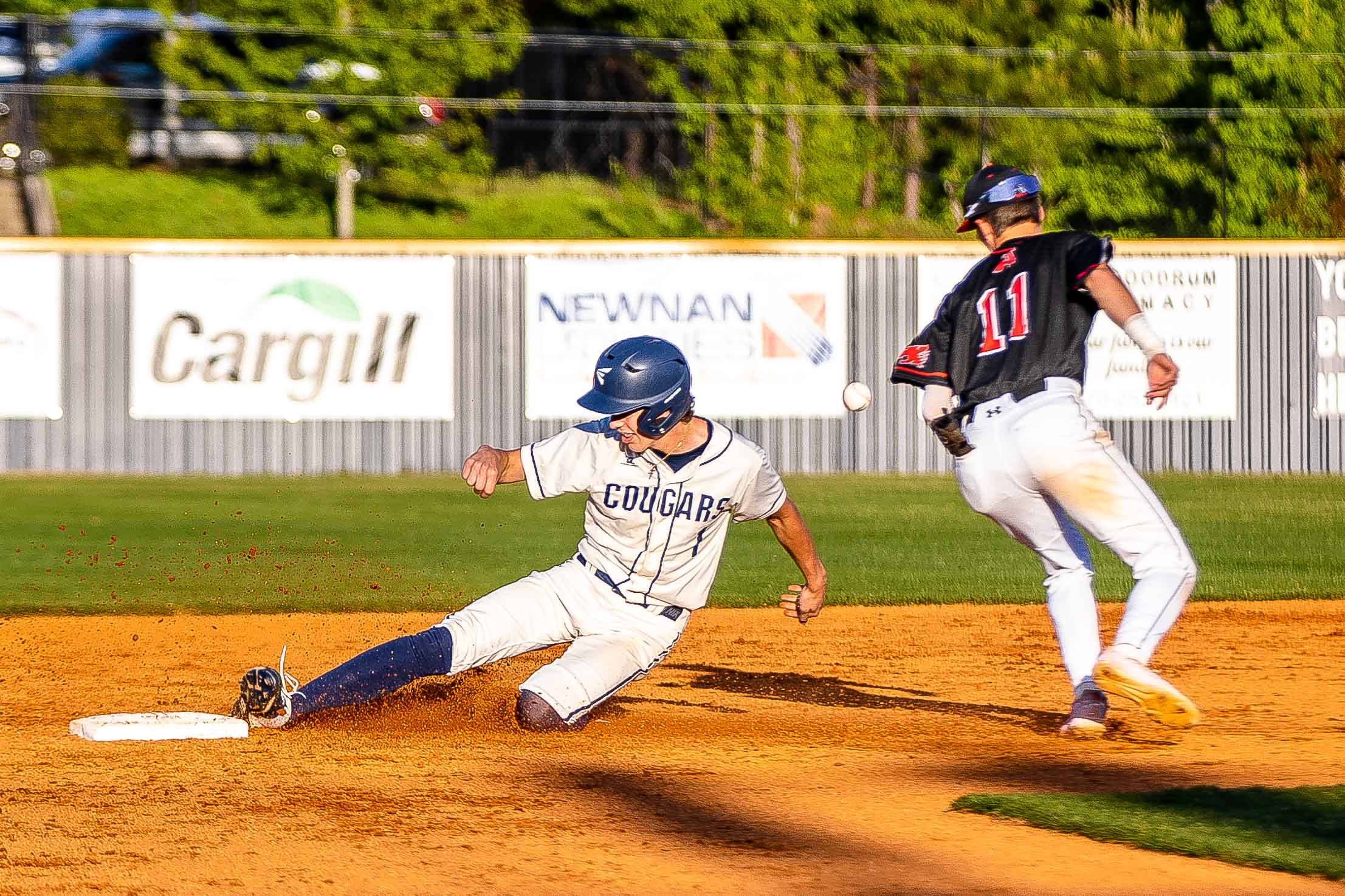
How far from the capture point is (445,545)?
11453mm

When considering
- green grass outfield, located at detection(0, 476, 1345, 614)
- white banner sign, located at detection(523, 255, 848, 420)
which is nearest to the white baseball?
green grass outfield, located at detection(0, 476, 1345, 614)

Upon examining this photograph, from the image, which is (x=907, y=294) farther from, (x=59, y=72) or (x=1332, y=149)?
(x=59, y=72)

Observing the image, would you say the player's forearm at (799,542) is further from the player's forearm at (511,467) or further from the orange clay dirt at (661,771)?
the player's forearm at (511,467)

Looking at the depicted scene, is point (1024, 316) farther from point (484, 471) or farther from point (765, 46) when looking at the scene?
point (765, 46)

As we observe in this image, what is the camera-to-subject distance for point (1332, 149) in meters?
21.8

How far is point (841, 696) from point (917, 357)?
1547 mm

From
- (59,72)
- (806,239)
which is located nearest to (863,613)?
(806,239)

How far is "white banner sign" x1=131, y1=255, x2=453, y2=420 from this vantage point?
55.4 feet

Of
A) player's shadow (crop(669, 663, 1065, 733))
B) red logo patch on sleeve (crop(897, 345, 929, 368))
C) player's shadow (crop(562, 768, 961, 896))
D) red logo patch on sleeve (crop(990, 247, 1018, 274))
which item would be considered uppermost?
red logo patch on sleeve (crop(990, 247, 1018, 274))

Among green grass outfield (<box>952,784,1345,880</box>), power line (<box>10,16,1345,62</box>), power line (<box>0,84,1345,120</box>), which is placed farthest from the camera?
power line (<box>10,16,1345,62</box>)

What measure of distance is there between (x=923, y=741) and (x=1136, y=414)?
12460 mm

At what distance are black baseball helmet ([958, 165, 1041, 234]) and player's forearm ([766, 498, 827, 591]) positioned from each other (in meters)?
1.09

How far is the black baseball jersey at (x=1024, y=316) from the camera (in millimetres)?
5211

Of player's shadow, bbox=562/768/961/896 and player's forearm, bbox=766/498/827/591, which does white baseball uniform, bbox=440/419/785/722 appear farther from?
player's shadow, bbox=562/768/961/896
